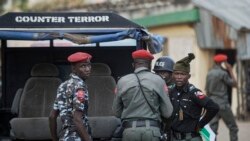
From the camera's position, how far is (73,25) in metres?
9.30

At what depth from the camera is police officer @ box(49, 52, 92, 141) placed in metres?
7.25

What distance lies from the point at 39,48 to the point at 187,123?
3.37m

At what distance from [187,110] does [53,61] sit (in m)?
3.03

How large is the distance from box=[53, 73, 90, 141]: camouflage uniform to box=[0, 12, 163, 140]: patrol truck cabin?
1.30 meters

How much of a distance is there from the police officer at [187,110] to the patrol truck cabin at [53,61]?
1.02 meters

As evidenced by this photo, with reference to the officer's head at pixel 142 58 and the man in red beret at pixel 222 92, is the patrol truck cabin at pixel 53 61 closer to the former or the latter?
the officer's head at pixel 142 58

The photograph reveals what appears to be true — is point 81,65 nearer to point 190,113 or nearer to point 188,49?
point 190,113

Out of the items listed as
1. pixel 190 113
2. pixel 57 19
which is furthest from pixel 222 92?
pixel 190 113

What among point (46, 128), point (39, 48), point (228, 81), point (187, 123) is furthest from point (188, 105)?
point (228, 81)

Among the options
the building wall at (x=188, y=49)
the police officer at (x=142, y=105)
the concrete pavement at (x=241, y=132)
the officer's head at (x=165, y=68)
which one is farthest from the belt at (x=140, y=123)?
the building wall at (x=188, y=49)

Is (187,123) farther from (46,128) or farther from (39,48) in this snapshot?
(39,48)

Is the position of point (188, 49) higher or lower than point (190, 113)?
higher

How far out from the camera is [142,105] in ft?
24.8

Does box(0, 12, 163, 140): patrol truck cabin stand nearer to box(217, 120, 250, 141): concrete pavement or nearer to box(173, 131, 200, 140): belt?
box(173, 131, 200, 140): belt
